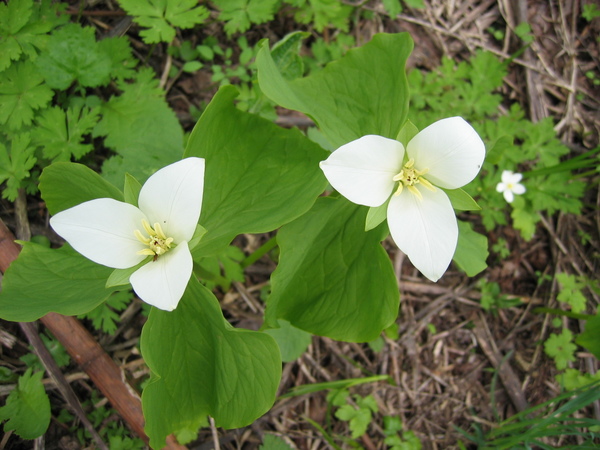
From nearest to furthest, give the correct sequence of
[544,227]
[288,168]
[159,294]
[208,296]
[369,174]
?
1. [159,294]
2. [369,174]
3. [208,296]
4. [288,168]
5. [544,227]

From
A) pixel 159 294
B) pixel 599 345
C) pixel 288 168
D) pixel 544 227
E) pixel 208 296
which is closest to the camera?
pixel 159 294

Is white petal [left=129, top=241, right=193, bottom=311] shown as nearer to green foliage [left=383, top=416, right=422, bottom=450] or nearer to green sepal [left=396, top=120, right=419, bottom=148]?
green sepal [left=396, top=120, right=419, bottom=148]

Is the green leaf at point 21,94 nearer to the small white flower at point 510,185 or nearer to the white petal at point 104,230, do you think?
the white petal at point 104,230

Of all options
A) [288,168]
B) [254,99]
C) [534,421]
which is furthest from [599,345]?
[254,99]

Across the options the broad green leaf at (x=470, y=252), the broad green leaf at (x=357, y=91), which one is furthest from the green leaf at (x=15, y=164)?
the broad green leaf at (x=470, y=252)

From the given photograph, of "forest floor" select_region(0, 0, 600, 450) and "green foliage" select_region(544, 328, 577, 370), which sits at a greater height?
"forest floor" select_region(0, 0, 600, 450)

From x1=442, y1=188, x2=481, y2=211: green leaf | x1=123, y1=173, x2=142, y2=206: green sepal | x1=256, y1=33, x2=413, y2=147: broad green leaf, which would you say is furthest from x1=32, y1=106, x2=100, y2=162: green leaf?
x1=442, y1=188, x2=481, y2=211: green leaf

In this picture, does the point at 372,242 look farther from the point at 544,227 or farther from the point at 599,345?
the point at 544,227

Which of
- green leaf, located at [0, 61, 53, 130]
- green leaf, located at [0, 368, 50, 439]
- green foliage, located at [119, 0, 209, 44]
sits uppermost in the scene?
green foliage, located at [119, 0, 209, 44]
